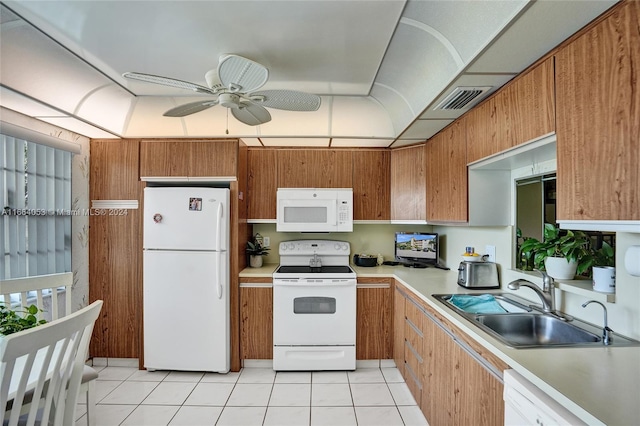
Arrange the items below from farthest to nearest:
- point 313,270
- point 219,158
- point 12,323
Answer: point 313,270 < point 219,158 < point 12,323

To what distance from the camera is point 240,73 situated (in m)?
1.50

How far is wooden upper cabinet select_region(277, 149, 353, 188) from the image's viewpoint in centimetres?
327

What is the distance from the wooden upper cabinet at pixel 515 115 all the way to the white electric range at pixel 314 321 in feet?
5.23

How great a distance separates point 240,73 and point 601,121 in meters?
1.53

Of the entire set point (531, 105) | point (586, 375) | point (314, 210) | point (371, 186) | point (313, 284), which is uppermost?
point (531, 105)

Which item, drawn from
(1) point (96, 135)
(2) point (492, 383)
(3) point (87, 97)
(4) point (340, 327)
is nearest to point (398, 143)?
(4) point (340, 327)

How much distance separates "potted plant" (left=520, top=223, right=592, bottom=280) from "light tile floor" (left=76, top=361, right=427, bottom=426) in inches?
54.4

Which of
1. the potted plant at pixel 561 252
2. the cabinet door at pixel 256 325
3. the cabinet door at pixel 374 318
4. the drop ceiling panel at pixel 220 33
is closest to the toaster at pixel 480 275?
the potted plant at pixel 561 252

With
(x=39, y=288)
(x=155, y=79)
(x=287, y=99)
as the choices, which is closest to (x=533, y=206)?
(x=287, y=99)

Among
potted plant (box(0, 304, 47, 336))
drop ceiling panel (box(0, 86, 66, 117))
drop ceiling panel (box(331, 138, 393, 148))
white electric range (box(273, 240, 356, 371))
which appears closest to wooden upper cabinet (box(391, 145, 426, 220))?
drop ceiling panel (box(331, 138, 393, 148))

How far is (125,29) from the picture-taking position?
1674 mm

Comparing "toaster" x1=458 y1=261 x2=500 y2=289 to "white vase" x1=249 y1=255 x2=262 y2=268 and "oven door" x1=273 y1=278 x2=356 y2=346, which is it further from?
"white vase" x1=249 y1=255 x2=262 y2=268

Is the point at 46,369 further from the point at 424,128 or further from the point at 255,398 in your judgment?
the point at 424,128

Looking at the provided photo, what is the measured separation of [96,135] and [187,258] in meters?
1.52
